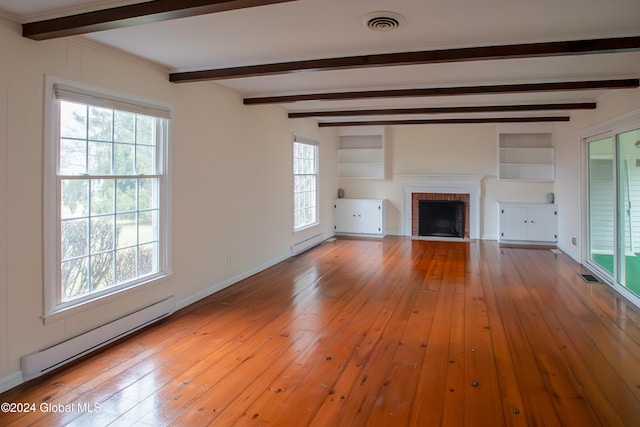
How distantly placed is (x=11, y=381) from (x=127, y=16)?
2524 millimetres

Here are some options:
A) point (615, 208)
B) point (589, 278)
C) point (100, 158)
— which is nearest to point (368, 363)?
point (100, 158)

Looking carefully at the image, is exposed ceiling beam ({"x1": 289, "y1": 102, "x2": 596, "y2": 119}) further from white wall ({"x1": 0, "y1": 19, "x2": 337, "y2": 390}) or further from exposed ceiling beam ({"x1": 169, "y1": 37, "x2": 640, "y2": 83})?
exposed ceiling beam ({"x1": 169, "y1": 37, "x2": 640, "y2": 83})

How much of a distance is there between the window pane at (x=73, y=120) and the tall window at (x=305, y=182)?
14.1 feet

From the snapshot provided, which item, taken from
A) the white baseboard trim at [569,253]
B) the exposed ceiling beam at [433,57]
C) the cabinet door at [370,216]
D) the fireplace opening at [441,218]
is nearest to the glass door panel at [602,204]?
the white baseboard trim at [569,253]

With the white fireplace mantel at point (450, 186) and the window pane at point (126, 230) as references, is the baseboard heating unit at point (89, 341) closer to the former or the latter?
the window pane at point (126, 230)

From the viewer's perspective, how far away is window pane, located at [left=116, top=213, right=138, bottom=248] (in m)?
3.82

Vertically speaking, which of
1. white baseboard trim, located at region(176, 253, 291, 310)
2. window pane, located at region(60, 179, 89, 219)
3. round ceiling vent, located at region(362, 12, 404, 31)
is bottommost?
white baseboard trim, located at region(176, 253, 291, 310)

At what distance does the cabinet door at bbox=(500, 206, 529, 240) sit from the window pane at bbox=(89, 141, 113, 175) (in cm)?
740

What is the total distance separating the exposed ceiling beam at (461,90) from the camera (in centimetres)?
449

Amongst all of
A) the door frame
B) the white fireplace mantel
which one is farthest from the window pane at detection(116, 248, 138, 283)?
the white fireplace mantel

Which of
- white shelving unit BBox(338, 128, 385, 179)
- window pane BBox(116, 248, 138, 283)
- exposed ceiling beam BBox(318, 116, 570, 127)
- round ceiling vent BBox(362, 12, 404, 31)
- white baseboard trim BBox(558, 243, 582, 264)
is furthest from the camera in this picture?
white shelving unit BBox(338, 128, 385, 179)

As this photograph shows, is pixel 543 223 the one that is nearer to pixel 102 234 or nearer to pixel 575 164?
pixel 575 164

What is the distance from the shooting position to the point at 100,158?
3.56 meters

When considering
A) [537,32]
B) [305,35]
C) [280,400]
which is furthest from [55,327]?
[537,32]
